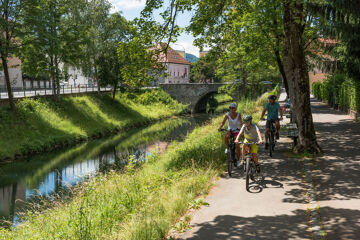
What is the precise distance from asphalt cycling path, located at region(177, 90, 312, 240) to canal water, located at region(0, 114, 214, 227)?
14.7 feet

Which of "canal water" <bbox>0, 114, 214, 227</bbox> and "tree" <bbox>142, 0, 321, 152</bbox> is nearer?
"tree" <bbox>142, 0, 321, 152</bbox>

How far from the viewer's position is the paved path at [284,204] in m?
5.49

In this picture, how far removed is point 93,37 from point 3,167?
20.7 m

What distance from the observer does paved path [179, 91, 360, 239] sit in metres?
5.49

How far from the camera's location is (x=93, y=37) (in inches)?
1476

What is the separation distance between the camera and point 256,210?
648cm

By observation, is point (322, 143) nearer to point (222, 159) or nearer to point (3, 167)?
point (222, 159)

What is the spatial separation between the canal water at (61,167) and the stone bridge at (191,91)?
2280cm

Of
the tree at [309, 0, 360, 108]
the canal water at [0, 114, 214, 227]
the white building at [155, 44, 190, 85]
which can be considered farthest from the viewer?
the white building at [155, 44, 190, 85]

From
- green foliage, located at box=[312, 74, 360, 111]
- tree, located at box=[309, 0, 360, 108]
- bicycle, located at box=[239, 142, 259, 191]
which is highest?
tree, located at box=[309, 0, 360, 108]

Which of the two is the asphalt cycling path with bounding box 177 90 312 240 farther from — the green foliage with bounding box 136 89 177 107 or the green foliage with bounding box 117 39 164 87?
the green foliage with bounding box 136 89 177 107

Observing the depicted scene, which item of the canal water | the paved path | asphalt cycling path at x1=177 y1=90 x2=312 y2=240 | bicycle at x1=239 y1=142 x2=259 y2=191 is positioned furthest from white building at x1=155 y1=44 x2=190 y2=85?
bicycle at x1=239 y1=142 x2=259 y2=191

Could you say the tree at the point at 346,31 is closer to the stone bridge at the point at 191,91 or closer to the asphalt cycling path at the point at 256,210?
the asphalt cycling path at the point at 256,210

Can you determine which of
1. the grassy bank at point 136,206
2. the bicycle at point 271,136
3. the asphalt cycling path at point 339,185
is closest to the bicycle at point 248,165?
the grassy bank at point 136,206
